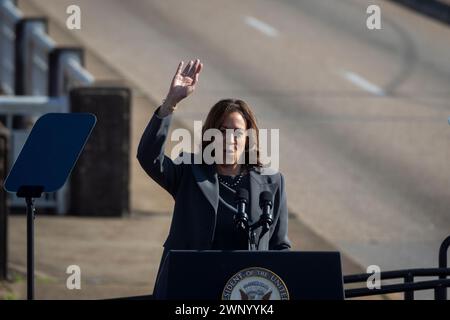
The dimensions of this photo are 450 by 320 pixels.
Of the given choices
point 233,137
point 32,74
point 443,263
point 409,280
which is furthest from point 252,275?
point 32,74

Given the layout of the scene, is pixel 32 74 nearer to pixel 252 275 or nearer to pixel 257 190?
pixel 257 190

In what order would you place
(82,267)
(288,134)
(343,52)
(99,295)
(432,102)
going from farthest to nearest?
(343,52) < (432,102) < (288,134) < (82,267) < (99,295)

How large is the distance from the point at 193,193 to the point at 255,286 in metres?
0.79

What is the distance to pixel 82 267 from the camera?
12.7 meters

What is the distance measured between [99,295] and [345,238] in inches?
141

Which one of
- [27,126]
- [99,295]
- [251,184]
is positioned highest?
[27,126]

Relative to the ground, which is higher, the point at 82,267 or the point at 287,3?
the point at 287,3

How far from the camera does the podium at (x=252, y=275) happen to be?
612cm

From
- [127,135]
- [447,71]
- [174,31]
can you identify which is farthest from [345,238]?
[174,31]

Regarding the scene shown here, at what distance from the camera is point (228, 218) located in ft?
22.0

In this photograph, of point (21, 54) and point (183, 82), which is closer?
point (183, 82)

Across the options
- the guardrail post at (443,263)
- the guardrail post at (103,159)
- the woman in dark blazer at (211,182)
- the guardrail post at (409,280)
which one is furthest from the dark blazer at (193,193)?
the guardrail post at (103,159)

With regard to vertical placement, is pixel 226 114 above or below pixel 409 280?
above

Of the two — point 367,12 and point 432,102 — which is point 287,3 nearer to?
point 367,12
